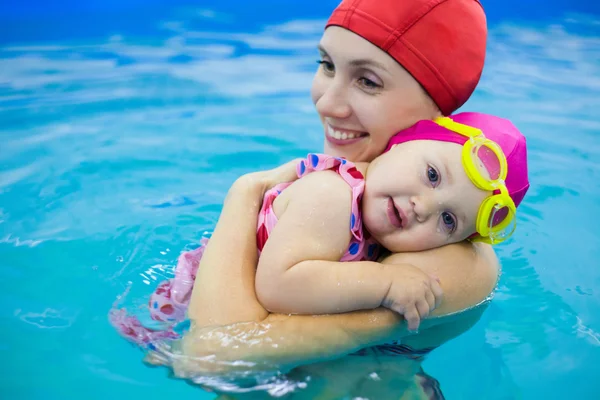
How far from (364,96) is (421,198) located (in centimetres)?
56

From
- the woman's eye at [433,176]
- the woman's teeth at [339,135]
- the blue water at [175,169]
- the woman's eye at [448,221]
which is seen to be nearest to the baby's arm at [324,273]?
the woman's eye at [448,221]

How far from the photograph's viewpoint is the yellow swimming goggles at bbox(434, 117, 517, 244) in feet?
9.13

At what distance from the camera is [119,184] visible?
534 cm

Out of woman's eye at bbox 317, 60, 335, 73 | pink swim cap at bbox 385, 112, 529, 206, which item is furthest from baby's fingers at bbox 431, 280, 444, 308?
woman's eye at bbox 317, 60, 335, 73

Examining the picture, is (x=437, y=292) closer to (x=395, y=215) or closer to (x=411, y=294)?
(x=411, y=294)

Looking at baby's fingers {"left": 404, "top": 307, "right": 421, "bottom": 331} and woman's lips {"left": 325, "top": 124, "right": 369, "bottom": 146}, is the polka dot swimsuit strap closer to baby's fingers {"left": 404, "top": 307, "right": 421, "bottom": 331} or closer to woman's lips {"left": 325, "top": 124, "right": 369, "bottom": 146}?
woman's lips {"left": 325, "top": 124, "right": 369, "bottom": 146}

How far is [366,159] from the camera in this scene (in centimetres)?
320

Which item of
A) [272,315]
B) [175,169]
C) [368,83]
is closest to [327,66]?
[368,83]

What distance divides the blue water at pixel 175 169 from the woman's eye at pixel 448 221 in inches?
39.7

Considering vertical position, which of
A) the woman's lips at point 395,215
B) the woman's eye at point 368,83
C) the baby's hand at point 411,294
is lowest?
the baby's hand at point 411,294

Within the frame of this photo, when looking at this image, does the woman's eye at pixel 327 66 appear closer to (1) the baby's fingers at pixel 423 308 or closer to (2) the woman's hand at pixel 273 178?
(2) the woman's hand at pixel 273 178

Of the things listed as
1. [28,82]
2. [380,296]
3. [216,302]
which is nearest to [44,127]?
[28,82]

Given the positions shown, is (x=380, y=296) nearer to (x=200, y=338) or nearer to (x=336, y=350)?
(x=336, y=350)

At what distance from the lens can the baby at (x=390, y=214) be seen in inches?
105
